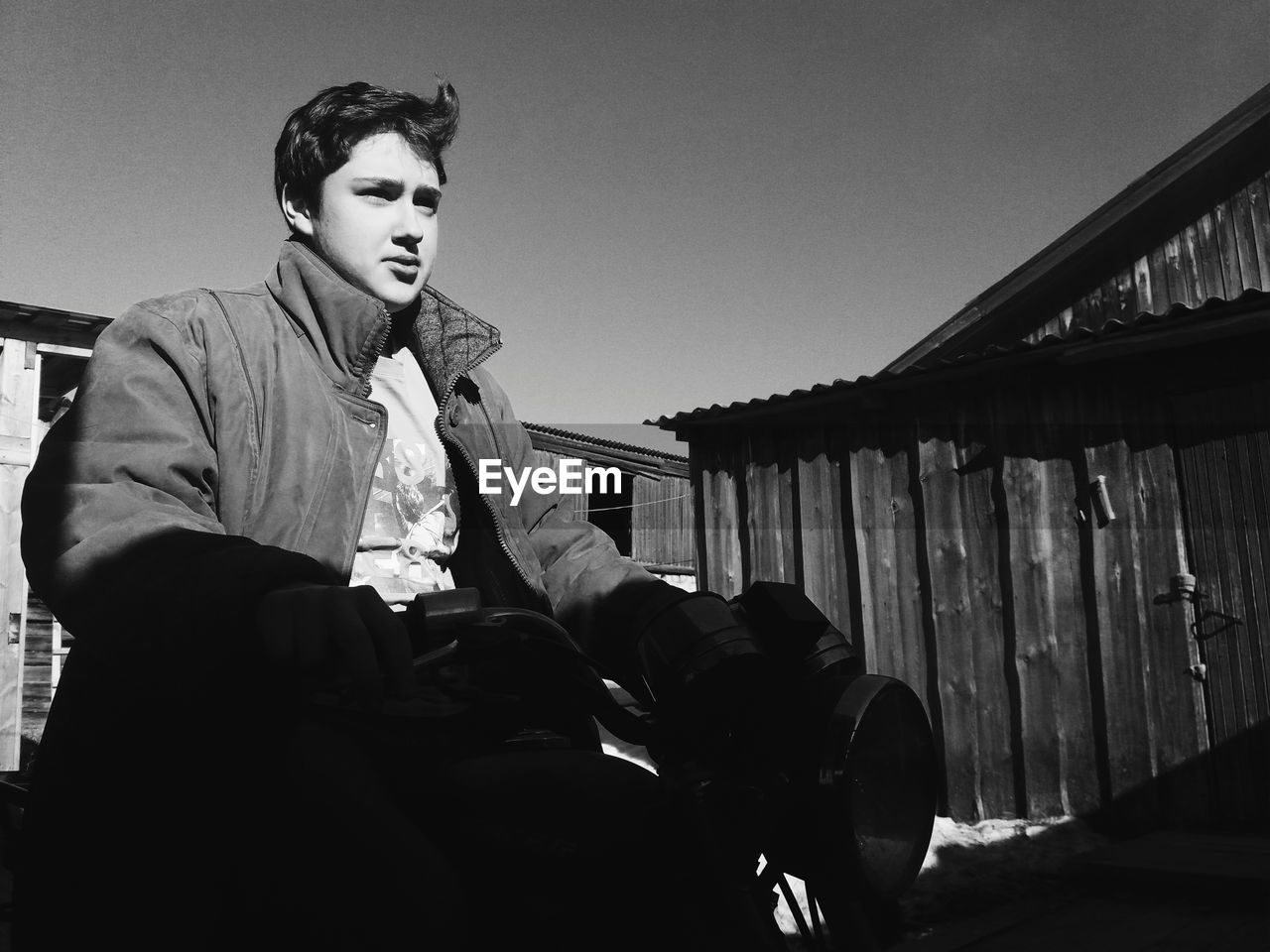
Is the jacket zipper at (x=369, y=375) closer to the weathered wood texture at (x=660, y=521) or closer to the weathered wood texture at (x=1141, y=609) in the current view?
the weathered wood texture at (x=1141, y=609)

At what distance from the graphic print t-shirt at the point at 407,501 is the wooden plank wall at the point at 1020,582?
560 centimetres

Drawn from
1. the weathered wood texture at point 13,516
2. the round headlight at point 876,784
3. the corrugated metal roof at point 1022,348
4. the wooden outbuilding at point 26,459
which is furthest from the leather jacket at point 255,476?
the weathered wood texture at point 13,516

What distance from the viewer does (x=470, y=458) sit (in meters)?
1.85

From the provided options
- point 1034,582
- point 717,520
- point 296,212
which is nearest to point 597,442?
point 717,520

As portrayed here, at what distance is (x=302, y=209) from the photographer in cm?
189

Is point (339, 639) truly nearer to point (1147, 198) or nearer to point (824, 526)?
point (824, 526)

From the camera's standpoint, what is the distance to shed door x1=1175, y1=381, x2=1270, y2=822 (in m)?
5.70

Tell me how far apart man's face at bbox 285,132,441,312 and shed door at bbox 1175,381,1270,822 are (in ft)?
19.5

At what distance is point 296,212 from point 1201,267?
9.34 metres

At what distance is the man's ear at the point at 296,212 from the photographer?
188cm

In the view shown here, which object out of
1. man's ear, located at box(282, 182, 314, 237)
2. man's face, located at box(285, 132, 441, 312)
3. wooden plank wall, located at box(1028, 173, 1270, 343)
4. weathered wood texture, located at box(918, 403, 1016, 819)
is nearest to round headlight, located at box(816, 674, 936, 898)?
man's face, located at box(285, 132, 441, 312)

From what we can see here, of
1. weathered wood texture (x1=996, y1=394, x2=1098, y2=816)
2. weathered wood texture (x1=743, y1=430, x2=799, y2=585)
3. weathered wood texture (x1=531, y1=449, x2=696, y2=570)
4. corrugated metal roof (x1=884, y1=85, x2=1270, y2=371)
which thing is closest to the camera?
weathered wood texture (x1=996, y1=394, x2=1098, y2=816)

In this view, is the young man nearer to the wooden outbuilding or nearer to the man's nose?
the man's nose

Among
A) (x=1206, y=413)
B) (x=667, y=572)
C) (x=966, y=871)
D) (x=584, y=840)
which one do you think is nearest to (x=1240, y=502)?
(x=1206, y=413)
